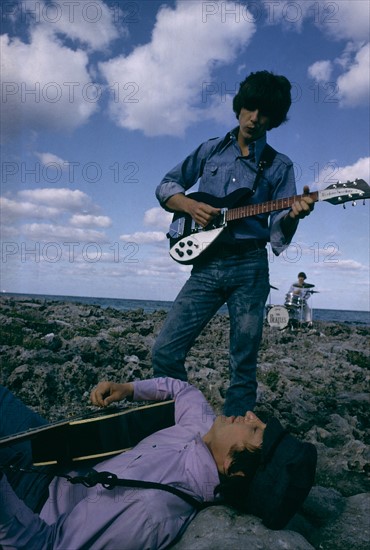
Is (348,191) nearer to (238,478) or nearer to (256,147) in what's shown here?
(256,147)

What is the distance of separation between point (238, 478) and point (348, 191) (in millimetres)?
2991

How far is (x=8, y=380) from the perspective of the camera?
20.3ft

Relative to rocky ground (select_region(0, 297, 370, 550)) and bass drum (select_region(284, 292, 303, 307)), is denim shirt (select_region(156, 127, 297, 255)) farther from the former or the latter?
bass drum (select_region(284, 292, 303, 307))

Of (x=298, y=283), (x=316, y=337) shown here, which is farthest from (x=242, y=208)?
(x=298, y=283)

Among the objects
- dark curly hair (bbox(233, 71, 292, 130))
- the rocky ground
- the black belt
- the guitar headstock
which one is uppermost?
dark curly hair (bbox(233, 71, 292, 130))

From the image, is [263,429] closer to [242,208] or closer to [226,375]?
[242,208]

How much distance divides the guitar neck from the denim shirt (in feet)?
0.17

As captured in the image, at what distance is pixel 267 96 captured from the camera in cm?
402

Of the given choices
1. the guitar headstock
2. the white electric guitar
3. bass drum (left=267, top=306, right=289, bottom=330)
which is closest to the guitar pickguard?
the white electric guitar

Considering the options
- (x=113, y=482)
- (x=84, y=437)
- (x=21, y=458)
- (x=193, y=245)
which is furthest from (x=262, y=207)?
(x=21, y=458)

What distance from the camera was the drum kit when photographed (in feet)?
60.7

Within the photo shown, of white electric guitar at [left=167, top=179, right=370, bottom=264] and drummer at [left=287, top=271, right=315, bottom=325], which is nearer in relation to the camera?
white electric guitar at [left=167, top=179, right=370, bottom=264]

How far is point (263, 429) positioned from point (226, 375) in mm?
5459

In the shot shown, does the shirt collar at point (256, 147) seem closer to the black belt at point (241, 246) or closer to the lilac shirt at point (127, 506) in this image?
the black belt at point (241, 246)
